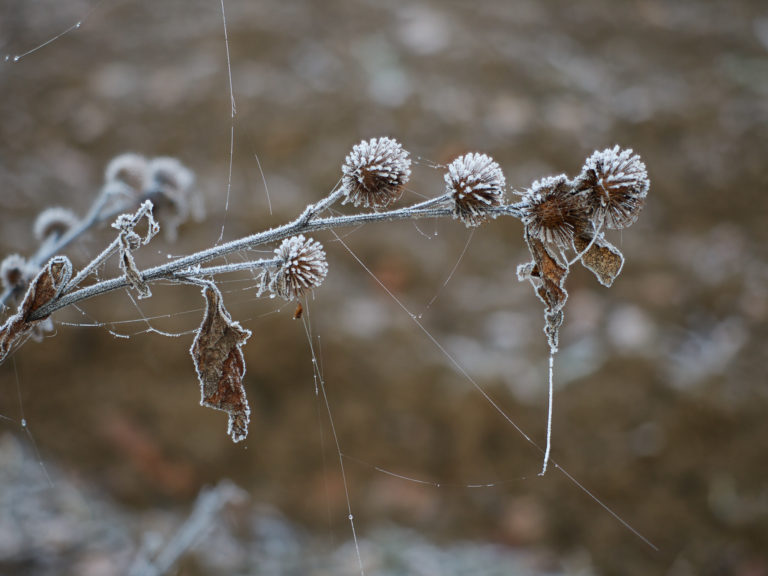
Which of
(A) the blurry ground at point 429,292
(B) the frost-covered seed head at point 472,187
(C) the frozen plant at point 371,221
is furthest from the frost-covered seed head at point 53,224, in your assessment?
(A) the blurry ground at point 429,292

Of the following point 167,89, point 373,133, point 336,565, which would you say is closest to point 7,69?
point 167,89

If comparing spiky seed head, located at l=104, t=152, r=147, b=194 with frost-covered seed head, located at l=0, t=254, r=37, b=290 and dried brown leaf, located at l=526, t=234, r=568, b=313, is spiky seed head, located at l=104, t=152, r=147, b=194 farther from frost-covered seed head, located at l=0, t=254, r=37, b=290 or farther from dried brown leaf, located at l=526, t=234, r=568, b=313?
dried brown leaf, located at l=526, t=234, r=568, b=313

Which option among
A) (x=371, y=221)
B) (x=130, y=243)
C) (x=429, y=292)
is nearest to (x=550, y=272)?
(x=371, y=221)

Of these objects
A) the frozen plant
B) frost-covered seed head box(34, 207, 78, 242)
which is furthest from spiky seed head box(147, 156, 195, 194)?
the frozen plant

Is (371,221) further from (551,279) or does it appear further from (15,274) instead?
(15,274)

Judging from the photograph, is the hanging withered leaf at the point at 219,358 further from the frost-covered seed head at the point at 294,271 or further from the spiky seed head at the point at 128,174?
the spiky seed head at the point at 128,174

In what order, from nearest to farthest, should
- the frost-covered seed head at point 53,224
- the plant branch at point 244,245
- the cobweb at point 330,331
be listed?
the plant branch at point 244,245 < the frost-covered seed head at point 53,224 < the cobweb at point 330,331

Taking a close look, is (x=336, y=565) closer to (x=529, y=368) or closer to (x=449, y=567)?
(x=449, y=567)
